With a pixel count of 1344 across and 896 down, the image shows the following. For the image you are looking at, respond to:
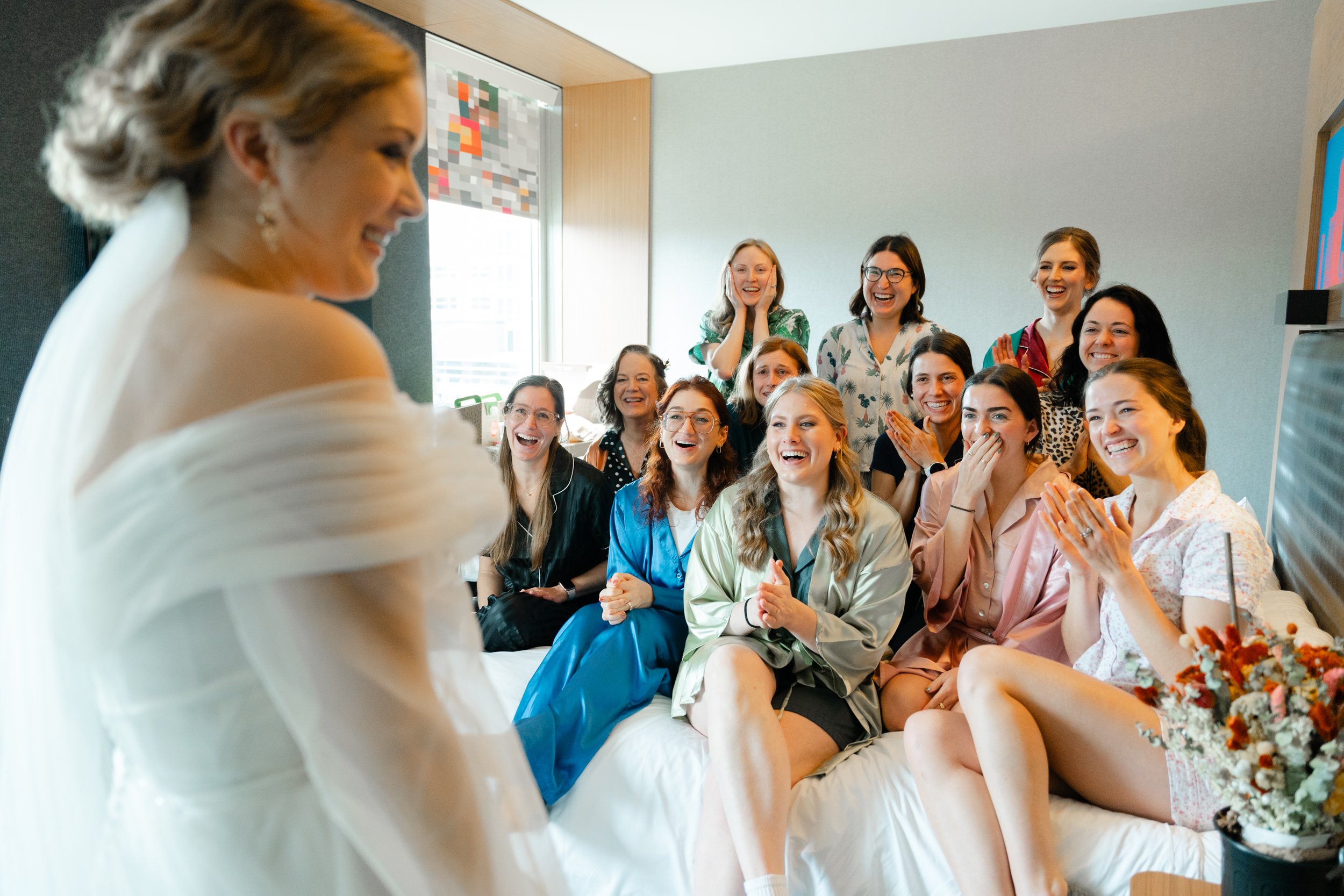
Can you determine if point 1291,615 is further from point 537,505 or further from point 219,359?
point 219,359

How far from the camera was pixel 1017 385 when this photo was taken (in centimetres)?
229

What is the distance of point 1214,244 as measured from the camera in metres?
4.57

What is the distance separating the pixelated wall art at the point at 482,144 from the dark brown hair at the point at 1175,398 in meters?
3.92

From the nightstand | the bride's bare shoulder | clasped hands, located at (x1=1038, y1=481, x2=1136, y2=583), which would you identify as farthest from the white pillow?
the bride's bare shoulder

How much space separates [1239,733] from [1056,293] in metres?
2.03

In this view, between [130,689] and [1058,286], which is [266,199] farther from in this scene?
[1058,286]

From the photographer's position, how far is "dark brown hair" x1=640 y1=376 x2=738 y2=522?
2.60 metres

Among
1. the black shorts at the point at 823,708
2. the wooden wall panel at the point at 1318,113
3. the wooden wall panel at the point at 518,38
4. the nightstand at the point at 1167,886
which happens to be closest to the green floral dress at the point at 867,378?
the black shorts at the point at 823,708

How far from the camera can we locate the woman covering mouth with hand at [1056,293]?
289 centimetres

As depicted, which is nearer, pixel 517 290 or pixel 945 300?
pixel 945 300

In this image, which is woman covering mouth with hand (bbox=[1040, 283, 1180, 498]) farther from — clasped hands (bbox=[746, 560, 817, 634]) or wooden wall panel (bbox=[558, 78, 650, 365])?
wooden wall panel (bbox=[558, 78, 650, 365])

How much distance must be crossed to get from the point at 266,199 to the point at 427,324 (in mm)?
4315

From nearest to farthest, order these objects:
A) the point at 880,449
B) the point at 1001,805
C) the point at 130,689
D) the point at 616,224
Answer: the point at 130,689, the point at 1001,805, the point at 880,449, the point at 616,224

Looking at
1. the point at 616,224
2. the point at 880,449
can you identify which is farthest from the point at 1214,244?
the point at 616,224
